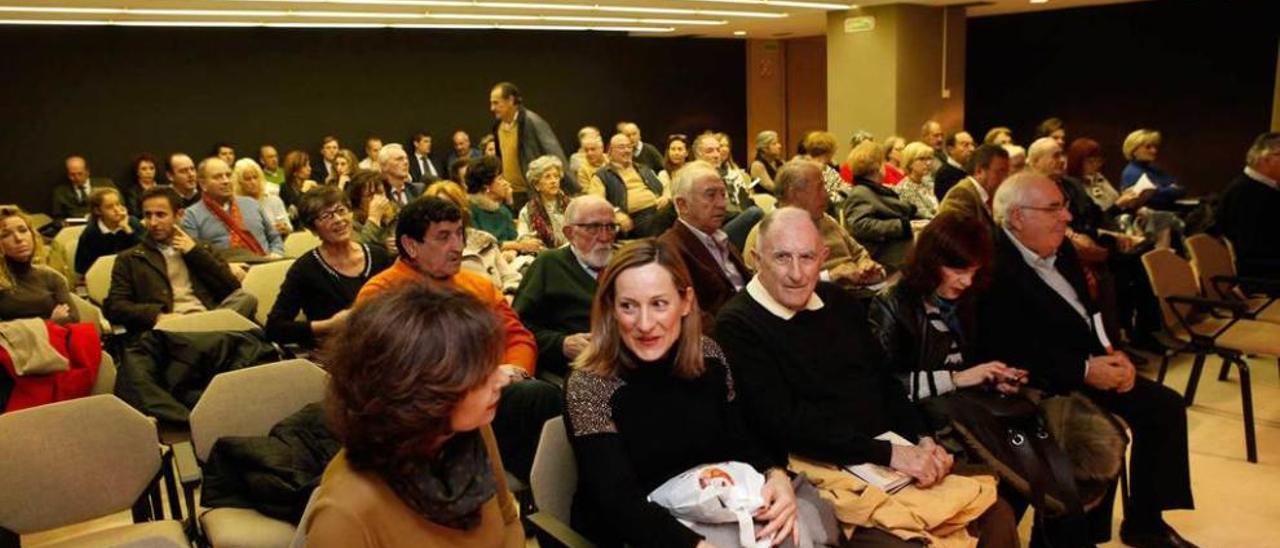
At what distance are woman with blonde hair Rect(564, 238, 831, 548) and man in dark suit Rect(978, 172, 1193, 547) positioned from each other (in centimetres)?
128

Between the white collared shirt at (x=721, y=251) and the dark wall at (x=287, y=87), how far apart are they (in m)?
9.41

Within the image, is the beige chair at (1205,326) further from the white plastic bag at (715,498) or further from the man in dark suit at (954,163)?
the white plastic bag at (715,498)

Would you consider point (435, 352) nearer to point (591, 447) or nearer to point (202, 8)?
point (591, 447)

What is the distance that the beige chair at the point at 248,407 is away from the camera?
2412 millimetres

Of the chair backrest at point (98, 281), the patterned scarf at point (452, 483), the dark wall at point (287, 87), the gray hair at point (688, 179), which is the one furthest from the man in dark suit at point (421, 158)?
the patterned scarf at point (452, 483)

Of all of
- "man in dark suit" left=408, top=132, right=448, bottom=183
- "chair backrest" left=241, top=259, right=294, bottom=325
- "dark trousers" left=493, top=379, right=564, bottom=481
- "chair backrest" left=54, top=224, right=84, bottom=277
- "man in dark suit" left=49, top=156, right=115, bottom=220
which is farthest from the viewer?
"man in dark suit" left=408, top=132, right=448, bottom=183

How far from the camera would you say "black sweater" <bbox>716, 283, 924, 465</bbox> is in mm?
2482

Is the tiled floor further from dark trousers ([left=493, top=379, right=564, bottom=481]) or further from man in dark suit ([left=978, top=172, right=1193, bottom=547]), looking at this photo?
dark trousers ([left=493, top=379, right=564, bottom=481])

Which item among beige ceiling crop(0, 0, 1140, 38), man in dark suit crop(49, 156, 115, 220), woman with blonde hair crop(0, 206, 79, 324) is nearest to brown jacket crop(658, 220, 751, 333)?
woman with blonde hair crop(0, 206, 79, 324)

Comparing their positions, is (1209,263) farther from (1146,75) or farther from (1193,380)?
(1146,75)

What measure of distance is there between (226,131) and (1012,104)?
36.7ft

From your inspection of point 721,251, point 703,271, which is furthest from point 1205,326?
point 703,271

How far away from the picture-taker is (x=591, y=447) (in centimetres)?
208

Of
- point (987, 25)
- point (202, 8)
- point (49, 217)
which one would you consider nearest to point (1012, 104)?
point (987, 25)
